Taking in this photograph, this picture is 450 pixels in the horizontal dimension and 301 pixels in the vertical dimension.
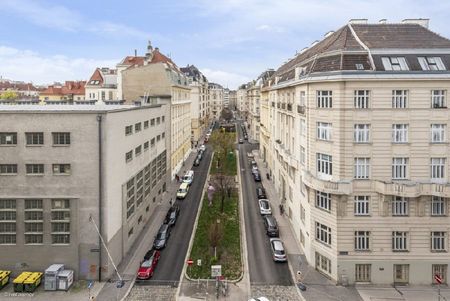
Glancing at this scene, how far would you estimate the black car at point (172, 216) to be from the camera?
1816 inches

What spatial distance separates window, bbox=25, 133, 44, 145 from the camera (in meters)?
32.2

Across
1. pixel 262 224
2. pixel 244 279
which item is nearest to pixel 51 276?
pixel 244 279

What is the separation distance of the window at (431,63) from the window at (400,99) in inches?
111

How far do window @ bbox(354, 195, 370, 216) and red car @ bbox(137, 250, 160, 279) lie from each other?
60.1 feet

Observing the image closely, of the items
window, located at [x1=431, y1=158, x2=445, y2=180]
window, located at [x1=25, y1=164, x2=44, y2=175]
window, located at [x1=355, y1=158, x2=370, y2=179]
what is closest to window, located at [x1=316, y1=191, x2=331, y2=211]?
window, located at [x1=355, y1=158, x2=370, y2=179]

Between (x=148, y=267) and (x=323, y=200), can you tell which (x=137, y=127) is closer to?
(x=148, y=267)

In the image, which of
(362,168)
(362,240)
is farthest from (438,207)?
(362,168)

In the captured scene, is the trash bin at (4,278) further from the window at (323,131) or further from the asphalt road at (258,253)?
the window at (323,131)

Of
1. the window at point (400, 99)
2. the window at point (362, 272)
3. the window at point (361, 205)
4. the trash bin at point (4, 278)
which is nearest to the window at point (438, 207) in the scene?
the window at point (361, 205)

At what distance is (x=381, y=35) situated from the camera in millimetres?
36094

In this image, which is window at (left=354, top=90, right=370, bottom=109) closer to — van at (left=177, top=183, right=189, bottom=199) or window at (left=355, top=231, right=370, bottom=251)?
window at (left=355, top=231, right=370, bottom=251)

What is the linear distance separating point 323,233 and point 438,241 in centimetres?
946

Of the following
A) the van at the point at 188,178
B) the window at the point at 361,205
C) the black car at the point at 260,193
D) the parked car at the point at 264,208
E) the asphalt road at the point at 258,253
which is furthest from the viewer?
the van at the point at 188,178

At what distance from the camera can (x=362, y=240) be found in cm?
3278
